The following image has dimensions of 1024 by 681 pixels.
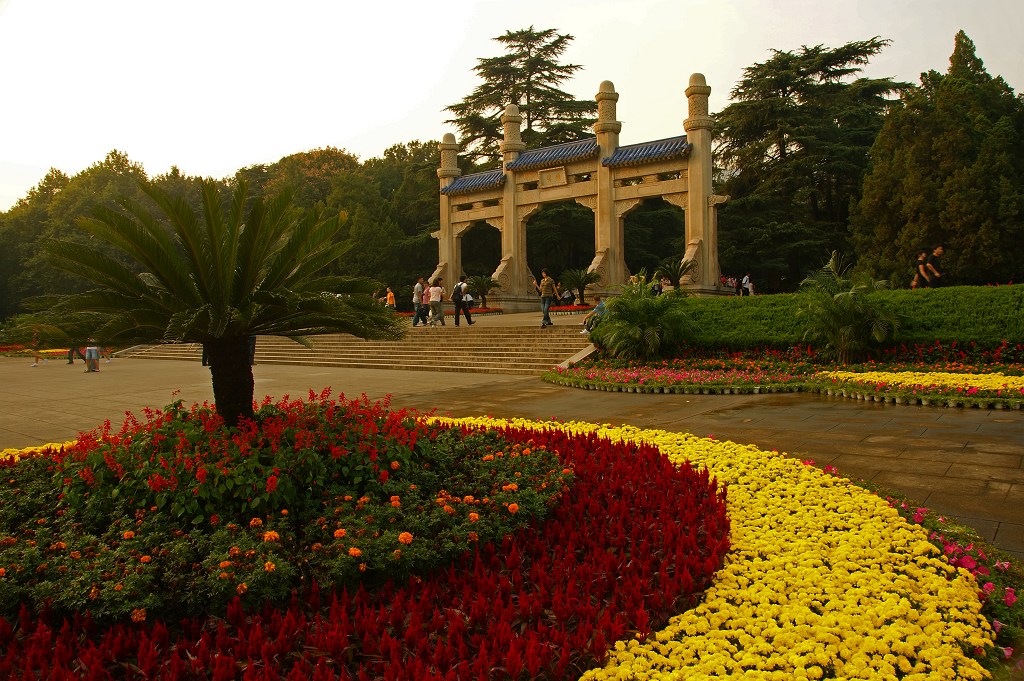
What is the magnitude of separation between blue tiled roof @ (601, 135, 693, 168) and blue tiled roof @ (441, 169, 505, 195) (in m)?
4.96

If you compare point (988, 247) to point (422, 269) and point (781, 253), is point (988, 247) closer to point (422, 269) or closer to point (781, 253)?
point (781, 253)

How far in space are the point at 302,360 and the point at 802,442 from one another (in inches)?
626

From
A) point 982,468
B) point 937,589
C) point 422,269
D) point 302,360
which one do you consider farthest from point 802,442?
point 422,269

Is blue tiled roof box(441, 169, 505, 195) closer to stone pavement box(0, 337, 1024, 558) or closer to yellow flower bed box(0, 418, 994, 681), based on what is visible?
stone pavement box(0, 337, 1024, 558)

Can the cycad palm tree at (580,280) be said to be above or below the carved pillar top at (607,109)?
below

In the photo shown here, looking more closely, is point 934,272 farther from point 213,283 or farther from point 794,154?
point 794,154

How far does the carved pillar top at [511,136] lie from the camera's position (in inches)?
1136

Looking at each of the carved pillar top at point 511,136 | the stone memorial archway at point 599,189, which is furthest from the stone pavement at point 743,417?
the carved pillar top at point 511,136

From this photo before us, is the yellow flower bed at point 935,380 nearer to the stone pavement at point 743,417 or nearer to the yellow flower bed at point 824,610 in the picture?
the stone pavement at point 743,417

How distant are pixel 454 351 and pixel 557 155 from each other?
514 inches

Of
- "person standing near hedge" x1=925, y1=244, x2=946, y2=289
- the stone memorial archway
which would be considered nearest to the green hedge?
"person standing near hedge" x1=925, y1=244, x2=946, y2=289

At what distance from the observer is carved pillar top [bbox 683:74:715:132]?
23922mm

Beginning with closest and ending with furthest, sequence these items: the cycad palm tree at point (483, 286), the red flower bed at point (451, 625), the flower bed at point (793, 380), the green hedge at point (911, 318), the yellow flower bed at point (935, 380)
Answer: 1. the red flower bed at point (451, 625)
2. the flower bed at point (793, 380)
3. the yellow flower bed at point (935, 380)
4. the green hedge at point (911, 318)
5. the cycad palm tree at point (483, 286)

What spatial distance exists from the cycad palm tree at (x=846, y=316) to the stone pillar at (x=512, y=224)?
56.1 feet
